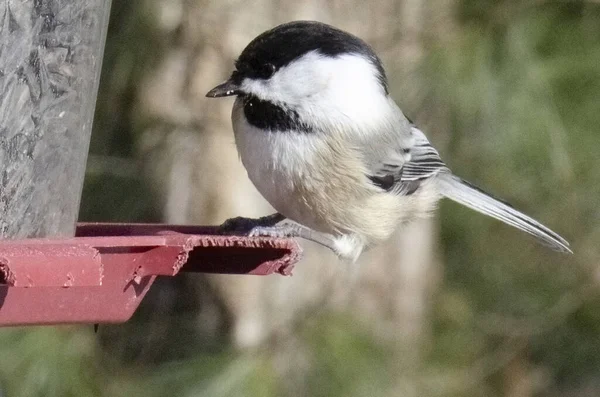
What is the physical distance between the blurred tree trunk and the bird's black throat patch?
1.44ft

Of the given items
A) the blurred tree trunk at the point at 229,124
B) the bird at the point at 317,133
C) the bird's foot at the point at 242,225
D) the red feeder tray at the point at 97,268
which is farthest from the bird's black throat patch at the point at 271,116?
the blurred tree trunk at the point at 229,124

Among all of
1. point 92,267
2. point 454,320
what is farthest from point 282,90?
point 454,320

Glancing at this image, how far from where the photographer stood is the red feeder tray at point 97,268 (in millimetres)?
769

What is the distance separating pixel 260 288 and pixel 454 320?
801 millimetres

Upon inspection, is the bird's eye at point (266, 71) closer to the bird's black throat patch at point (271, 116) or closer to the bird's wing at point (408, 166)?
the bird's black throat patch at point (271, 116)

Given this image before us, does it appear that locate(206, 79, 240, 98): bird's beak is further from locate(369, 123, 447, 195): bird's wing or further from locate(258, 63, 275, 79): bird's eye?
locate(369, 123, 447, 195): bird's wing

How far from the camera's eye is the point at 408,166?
1.63 metres

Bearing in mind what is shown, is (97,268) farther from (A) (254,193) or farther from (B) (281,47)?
(A) (254,193)

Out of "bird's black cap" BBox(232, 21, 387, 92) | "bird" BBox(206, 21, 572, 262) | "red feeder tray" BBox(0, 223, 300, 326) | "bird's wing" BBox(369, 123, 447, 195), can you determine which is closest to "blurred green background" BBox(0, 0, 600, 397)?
"bird's wing" BBox(369, 123, 447, 195)

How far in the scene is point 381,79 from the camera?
1.43 meters

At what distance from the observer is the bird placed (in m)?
1.33

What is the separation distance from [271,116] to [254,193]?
1.75 ft

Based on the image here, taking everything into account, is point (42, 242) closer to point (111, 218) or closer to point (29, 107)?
point (29, 107)

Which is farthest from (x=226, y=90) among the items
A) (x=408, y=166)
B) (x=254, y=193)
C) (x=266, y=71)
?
(x=254, y=193)
